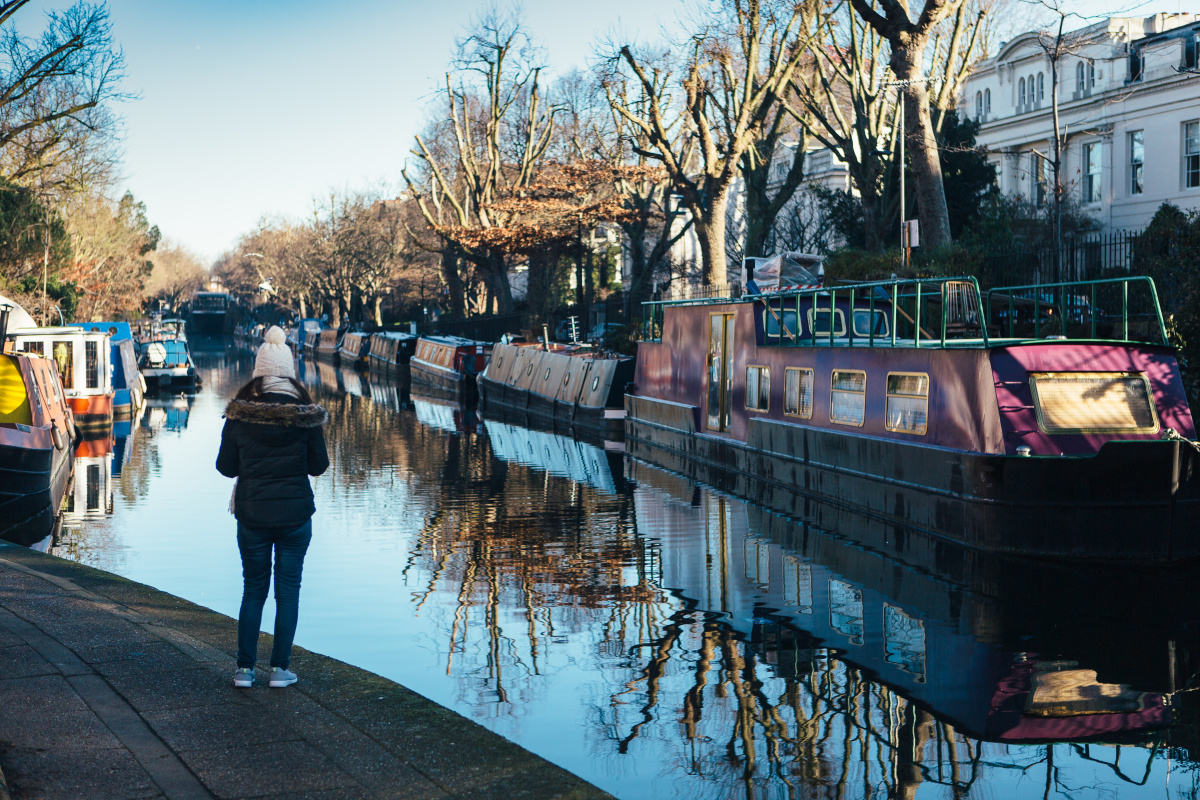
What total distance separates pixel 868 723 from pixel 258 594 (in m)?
3.75

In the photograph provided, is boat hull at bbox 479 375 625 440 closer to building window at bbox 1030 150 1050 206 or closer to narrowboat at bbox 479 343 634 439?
narrowboat at bbox 479 343 634 439

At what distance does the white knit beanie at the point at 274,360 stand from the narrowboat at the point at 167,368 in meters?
42.4

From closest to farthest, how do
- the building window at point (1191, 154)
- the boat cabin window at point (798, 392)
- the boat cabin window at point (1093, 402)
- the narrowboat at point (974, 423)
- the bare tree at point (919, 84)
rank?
1. the narrowboat at point (974, 423)
2. the boat cabin window at point (1093, 402)
3. the boat cabin window at point (798, 392)
4. the bare tree at point (919, 84)
5. the building window at point (1191, 154)

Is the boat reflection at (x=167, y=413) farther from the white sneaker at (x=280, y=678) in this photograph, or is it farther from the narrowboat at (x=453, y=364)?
the white sneaker at (x=280, y=678)

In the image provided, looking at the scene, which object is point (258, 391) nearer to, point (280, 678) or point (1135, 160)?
point (280, 678)

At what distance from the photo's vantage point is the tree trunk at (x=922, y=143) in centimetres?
2391

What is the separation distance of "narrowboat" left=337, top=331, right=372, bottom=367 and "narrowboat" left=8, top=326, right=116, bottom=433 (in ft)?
110

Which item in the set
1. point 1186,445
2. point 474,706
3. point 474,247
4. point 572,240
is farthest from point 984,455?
point 474,247

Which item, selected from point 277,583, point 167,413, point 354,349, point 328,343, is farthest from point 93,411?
point 328,343

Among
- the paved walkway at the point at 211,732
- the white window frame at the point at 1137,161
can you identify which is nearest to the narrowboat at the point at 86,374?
the paved walkway at the point at 211,732

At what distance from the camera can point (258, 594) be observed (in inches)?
274

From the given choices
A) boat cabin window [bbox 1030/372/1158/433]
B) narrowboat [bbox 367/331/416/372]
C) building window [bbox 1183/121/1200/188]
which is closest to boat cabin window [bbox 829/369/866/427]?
boat cabin window [bbox 1030/372/1158/433]

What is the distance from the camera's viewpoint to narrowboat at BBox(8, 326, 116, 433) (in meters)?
30.6

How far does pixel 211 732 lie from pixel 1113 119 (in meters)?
40.7
